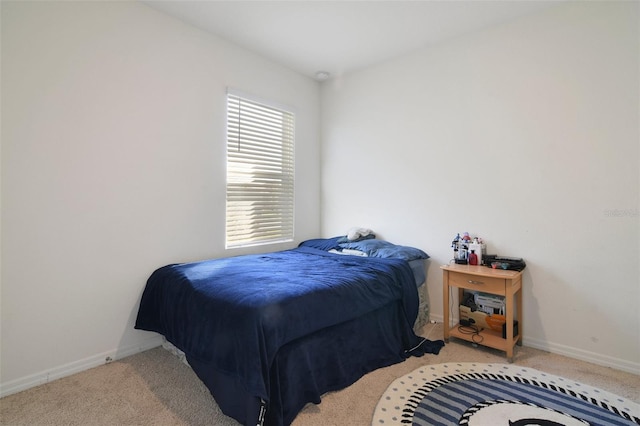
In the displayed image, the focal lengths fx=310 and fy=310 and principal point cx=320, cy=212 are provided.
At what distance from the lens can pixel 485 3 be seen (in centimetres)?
246

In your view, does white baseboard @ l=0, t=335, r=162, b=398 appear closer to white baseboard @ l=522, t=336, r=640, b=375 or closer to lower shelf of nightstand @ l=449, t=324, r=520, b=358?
lower shelf of nightstand @ l=449, t=324, r=520, b=358

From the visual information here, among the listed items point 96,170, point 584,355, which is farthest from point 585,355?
point 96,170

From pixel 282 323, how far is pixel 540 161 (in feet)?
7.86

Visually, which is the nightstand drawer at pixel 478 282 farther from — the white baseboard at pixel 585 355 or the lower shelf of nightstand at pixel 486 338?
the white baseboard at pixel 585 355

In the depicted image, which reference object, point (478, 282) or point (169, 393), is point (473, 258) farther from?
point (169, 393)

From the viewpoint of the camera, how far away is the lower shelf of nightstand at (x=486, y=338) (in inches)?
91.8

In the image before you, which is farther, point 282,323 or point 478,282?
point 478,282

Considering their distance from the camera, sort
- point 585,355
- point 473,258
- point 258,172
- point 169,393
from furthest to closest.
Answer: point 258,172
point 473,258
point 585,355
point 169,393

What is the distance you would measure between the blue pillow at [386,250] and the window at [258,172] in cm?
93

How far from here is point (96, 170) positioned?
227 centimetres

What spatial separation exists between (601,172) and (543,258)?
752 millimetres

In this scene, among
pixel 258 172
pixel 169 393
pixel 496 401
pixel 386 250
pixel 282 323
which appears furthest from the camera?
pixel 258 172

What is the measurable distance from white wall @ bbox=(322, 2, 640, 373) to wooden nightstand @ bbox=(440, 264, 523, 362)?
22cm

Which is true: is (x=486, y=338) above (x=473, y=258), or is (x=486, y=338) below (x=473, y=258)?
below
